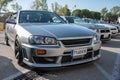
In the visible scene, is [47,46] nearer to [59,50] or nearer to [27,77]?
[59,50]

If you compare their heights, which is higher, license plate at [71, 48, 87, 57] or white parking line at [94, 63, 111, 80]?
license plate at [71, 48, 87, 57]

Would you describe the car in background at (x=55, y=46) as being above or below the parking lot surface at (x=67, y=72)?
above

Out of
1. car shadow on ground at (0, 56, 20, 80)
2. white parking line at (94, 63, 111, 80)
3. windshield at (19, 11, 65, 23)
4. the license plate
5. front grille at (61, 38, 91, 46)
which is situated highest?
windshield at (19, 11, 65, 23)

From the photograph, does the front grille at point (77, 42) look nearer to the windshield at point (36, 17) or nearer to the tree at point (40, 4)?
the windshield at point (36, 17)

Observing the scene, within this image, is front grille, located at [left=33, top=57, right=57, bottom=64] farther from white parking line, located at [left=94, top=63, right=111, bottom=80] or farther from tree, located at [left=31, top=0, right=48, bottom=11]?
tree, located at [left=31, top=0, right=48, bottom=11]

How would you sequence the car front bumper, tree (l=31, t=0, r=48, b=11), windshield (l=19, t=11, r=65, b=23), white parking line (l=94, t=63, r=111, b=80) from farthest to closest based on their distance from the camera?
tree (l=31, t=0, r=48, b=11)
windshield (l=19, t=11, r=65, b=23)
white parking line (l=94, t=63, r=111, b=80)
the car front bumper

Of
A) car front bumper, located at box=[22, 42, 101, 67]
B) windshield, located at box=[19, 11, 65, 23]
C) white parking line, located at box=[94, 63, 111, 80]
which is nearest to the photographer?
car front bumper, located at box=[22, 42, 101, 67]

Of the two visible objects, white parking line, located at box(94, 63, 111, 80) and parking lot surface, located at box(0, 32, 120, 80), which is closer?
parking lot surface, located at box(0, 32, 120, 80)

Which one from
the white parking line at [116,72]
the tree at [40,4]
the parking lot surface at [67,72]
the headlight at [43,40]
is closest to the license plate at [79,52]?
A: the parking lot surface at [67,72]

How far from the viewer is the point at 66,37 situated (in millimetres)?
4039

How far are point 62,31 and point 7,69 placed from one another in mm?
1504

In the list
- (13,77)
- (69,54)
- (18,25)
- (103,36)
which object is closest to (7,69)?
(13,77)

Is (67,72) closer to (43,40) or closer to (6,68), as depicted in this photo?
(43,40)

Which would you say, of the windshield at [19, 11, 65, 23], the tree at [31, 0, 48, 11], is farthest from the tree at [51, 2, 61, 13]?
the windshield at [19, 11, 65, 23]
